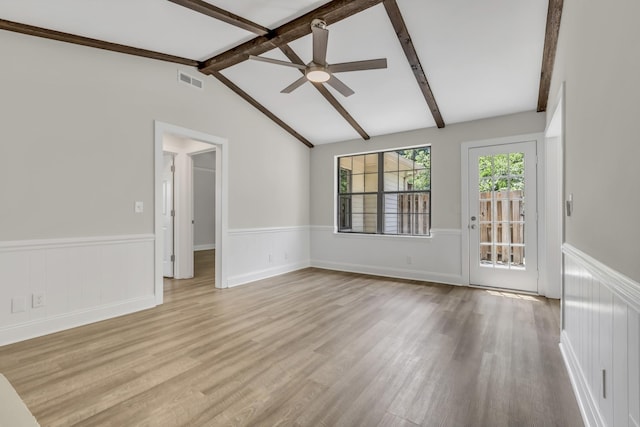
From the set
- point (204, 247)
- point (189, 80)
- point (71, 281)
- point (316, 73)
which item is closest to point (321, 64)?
point (316, 73)

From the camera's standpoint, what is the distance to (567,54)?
7.67 feet

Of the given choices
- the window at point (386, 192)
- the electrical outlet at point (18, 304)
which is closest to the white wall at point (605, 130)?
the window at point (386, 192)

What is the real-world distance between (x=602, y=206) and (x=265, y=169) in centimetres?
451

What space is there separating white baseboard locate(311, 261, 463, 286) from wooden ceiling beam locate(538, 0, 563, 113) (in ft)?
8.95

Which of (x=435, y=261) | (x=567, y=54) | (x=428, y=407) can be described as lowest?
(x=428, y=407)

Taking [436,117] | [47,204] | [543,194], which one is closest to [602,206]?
[543,194]

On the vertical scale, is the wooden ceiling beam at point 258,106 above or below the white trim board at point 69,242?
above

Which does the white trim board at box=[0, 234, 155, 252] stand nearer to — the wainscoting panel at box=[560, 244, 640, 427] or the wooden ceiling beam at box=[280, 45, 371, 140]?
the wooden ceiling beam at box=[280, 45, 371, 140]

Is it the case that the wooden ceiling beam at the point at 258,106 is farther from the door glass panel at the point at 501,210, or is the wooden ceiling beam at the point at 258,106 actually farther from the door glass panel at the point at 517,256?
the door glass panel at the point at 517,256

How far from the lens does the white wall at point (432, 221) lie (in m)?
4.56

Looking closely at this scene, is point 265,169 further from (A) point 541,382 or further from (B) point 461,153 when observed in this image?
(A) point 541,382

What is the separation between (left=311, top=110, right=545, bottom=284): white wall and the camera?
456 cm

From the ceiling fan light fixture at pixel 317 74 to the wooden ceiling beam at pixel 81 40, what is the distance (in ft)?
6.43

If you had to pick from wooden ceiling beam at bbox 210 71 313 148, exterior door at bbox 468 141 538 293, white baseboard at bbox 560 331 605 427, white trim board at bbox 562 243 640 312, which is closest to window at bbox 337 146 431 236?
exterior door at bbox 468 141 538 293
